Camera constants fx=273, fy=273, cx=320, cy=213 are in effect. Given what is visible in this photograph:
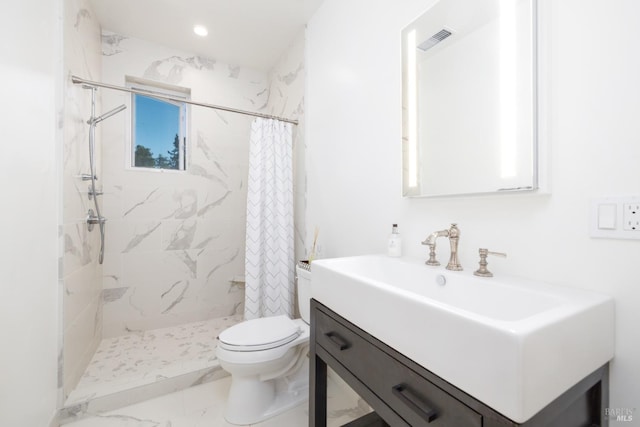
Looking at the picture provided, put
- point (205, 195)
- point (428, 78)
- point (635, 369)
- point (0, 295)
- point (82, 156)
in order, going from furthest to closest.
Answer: point (205, 195)
point (82, 156)
point (428, 78)
point (0, 295)
point (635, 369)

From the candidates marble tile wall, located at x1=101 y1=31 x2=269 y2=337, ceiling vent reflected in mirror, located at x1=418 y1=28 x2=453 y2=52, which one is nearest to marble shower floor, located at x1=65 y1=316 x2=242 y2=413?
marble tile wall, located at x1=101 y1=31 x2=269 y2=337

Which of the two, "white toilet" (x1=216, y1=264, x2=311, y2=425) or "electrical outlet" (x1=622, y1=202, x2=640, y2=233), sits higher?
"electrical outlet" (x1=622, y1=202, x2=640, y2=233)

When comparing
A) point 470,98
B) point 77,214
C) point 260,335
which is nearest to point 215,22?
point 77,214

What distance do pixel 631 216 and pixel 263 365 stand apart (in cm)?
153

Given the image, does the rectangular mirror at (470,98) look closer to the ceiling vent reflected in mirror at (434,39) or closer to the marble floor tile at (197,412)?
the ceiling vent reflected in mirror at (434,39)

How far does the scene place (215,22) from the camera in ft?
7.12

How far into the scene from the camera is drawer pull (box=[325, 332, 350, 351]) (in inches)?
37.4

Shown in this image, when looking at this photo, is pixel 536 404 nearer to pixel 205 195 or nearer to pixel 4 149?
pixel 4 149

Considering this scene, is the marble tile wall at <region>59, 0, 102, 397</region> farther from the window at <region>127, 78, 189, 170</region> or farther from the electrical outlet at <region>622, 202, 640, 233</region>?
the electrical outlet at <region>622, 202, 640, 233</region>

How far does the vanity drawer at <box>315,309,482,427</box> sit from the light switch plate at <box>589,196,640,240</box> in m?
0.59

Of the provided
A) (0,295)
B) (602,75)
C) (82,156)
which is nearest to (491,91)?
(602,75)

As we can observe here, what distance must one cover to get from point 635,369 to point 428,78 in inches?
45.6

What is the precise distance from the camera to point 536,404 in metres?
0.50

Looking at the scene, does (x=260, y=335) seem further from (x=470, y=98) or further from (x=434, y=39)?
(x=434, y=39)
